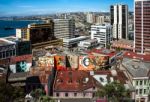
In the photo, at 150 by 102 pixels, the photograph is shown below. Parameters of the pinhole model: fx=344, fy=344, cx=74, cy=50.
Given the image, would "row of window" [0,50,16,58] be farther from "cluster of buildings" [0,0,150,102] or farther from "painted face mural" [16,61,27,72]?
"painted face mural" [16,61,27,72]

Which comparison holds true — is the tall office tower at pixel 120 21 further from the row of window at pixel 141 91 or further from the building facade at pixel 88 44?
the row of window at pixel 141 91

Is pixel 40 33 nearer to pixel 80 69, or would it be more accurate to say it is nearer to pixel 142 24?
pixel 142 24

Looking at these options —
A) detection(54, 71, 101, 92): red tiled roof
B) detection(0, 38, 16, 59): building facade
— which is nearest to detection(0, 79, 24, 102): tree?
detection(54, 71, 101, 92): red tiled roof

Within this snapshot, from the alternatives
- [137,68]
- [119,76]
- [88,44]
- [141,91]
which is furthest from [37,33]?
[141,91]

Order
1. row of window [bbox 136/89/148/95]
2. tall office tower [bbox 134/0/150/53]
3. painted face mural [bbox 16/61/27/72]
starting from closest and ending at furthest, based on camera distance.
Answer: row of window [bbox 136/89/148/95] → painted face mural [bbox 16/61/27/72] → tall office tower [bbox 134/0/150/53]

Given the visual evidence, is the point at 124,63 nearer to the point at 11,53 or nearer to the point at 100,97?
the point at 100,97

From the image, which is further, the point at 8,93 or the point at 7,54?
the point at 7,54

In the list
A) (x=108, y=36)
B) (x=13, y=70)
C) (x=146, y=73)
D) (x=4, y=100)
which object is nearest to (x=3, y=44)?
(x=13, y=70)
